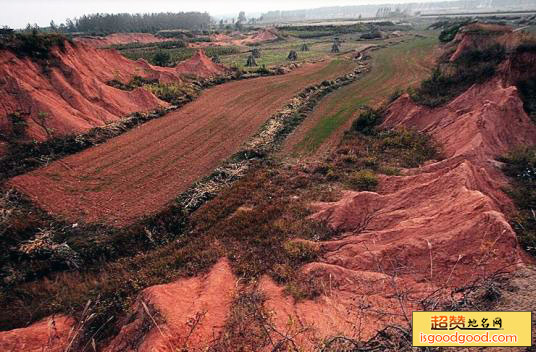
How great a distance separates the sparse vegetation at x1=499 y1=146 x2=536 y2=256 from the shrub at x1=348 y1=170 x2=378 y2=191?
18.4ft

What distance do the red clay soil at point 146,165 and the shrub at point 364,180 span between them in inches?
354

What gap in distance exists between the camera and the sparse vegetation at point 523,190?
10.4 m

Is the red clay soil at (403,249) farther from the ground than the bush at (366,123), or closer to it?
closer to it

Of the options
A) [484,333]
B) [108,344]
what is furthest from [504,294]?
[108,344]

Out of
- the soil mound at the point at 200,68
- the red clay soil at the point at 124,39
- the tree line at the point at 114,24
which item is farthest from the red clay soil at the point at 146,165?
the tree line at the point at 114,24

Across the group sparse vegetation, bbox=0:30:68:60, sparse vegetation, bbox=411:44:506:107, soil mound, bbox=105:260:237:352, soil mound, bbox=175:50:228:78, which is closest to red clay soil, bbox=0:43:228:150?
sparse vegetation, bbox=0:30:68:60

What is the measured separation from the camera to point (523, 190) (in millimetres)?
13445

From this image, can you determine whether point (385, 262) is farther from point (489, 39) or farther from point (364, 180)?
point (489, 39)

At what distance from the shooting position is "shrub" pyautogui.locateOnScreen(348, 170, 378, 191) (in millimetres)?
16203

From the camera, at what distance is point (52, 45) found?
2806 cm

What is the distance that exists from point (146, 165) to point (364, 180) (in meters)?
13.8

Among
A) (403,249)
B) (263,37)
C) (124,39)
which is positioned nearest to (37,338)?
(403,249)

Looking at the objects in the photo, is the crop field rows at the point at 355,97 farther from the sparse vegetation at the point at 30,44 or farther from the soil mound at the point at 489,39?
the sparse vegetation at the point at 30,44

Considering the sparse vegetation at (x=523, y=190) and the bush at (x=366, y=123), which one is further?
the bush at (x=366, y=123)
